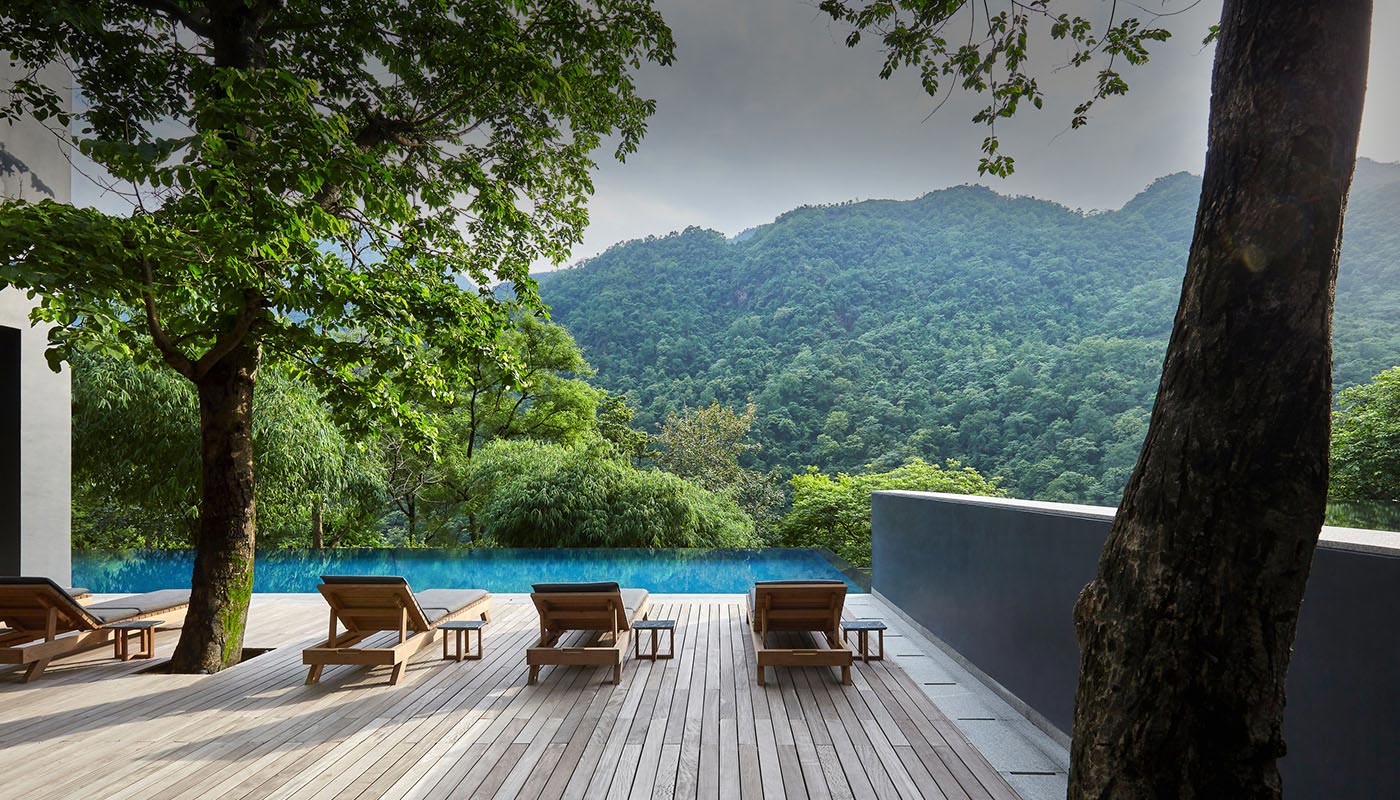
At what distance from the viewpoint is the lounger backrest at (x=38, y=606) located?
4645mm

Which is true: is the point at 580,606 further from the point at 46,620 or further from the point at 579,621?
the point at 46,620

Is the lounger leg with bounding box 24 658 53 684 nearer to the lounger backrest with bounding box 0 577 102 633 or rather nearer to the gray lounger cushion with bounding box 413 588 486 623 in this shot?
the lounger backrest with bounding box 0 577 102 633

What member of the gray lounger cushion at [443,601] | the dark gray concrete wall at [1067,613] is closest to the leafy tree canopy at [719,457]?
the dark gray concrete wall at [1067,613]

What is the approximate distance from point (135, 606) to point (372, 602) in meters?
2.40

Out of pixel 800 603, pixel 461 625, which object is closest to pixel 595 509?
pixel 461 625

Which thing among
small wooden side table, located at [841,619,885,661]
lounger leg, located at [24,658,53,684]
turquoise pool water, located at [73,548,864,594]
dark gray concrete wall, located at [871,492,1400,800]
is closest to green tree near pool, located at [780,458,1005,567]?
turquoise pool water, located at [73,548,864,594]

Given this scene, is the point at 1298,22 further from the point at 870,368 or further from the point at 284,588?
the point at 870,368

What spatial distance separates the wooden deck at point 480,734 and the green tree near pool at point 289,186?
0.88m

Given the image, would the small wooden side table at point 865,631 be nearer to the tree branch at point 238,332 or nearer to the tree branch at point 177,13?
the tree branch at point 238,332

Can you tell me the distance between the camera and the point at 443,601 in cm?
568

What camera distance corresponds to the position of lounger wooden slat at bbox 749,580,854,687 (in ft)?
14.6

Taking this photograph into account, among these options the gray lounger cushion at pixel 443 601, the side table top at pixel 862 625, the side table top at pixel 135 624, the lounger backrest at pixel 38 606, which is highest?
the lounger backrest at pixel 38 606

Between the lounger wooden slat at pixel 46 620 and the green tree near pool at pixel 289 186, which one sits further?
the lounger wooden slat at pixel 46 620

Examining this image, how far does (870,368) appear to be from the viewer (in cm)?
2628
